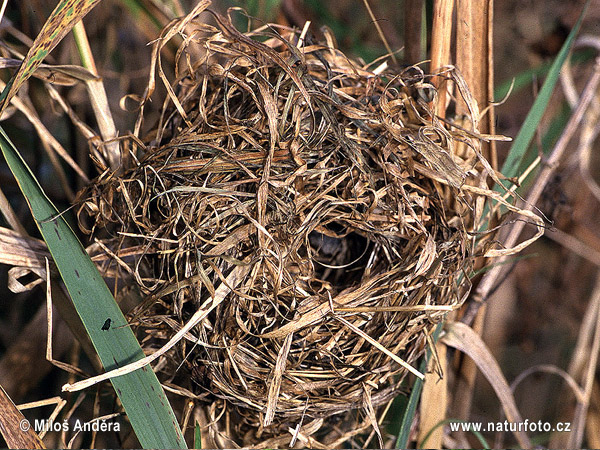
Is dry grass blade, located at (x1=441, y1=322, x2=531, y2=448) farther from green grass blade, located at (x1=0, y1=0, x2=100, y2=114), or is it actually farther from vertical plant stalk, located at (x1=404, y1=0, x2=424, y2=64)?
green grass blade, located at (x1=0, y1=0, x2=100, y2=114)

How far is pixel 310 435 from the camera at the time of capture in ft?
2.37

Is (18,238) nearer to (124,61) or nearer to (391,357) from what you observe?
(391,357)

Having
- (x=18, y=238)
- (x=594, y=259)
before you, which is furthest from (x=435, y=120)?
(x=594, y=259)

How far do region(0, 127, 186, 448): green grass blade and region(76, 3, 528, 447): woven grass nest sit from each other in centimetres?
4

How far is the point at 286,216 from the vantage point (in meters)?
0.59

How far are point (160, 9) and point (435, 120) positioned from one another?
1.58ft

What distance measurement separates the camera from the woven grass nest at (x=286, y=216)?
58cm

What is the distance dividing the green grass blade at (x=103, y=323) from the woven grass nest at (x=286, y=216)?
4 centimetres

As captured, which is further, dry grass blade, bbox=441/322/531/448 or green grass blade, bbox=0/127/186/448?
dry grass blade, bbox=441/322/531/448

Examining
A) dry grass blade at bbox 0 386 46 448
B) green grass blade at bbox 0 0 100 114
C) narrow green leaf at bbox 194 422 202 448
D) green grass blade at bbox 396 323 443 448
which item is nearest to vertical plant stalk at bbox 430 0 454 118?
green grass blade at bbox 396 323 443 448

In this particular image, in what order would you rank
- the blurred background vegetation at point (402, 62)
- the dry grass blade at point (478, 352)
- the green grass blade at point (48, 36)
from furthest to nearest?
the blurred background vegetation at point (402, 62), the dry grass blade at point (478, 352), the green grass blade at point (48, 36)

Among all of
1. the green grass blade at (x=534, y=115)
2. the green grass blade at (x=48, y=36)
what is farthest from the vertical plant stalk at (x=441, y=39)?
the green grass blade at (x=48, y=36)

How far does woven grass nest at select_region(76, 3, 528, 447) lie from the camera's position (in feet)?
1.91

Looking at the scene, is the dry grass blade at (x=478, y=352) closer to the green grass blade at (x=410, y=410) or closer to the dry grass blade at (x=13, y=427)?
the green grass blade at (x=410, y=410)
